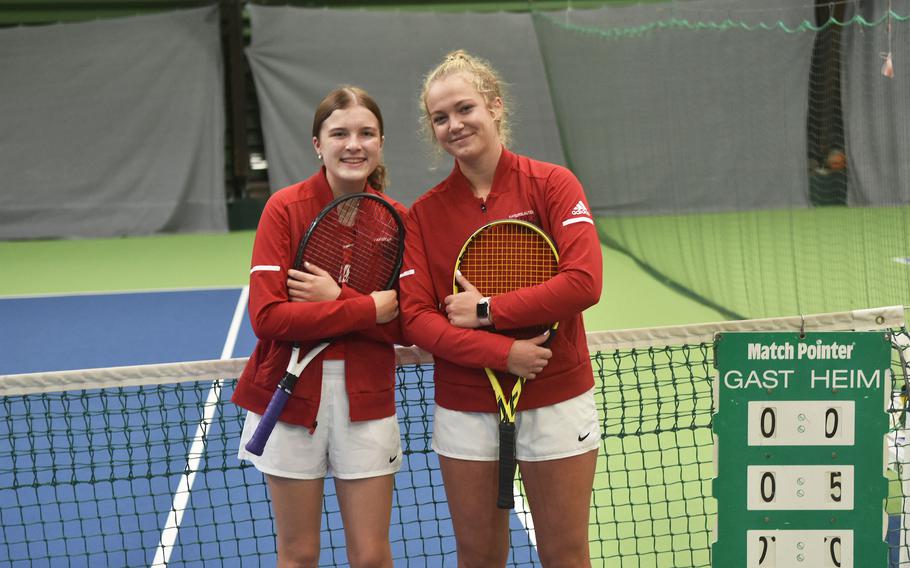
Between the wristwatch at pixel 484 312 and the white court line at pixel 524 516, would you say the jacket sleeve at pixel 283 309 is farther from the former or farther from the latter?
the white court line at pixel 524 516

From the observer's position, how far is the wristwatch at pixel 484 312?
7.81ft

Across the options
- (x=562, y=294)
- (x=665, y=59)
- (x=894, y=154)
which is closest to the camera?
(x=562, y=294)

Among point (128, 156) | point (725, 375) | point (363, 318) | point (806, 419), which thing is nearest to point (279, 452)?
point (363, 318)

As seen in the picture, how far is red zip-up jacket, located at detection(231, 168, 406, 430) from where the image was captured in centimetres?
243

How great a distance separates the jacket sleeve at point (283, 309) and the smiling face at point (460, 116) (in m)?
0.45

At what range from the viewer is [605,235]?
1183 cm

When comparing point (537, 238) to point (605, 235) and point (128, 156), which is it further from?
point (128, 156)

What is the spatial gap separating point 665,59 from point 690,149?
53.6 inches

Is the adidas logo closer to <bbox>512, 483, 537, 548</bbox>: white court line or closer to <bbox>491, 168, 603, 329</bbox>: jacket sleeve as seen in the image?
<bbox>491, 168, 603, 329</bbox>: jacket sleeve

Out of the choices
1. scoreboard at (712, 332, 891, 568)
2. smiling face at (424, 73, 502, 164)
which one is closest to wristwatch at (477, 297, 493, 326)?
smiling face at (424, 73, 502, 164)

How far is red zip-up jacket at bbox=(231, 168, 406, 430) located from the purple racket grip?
1.5 inches

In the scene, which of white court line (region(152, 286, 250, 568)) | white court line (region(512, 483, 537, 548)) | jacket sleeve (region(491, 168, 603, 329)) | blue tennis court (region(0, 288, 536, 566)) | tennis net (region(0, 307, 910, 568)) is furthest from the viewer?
white court line (region(512, 483, 537, 548))

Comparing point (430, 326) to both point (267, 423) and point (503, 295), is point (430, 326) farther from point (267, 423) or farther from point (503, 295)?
point (267, 423)

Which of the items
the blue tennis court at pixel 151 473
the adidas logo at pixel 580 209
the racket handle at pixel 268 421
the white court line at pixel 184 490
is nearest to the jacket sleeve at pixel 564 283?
the adidas logo at pixel 580 209
